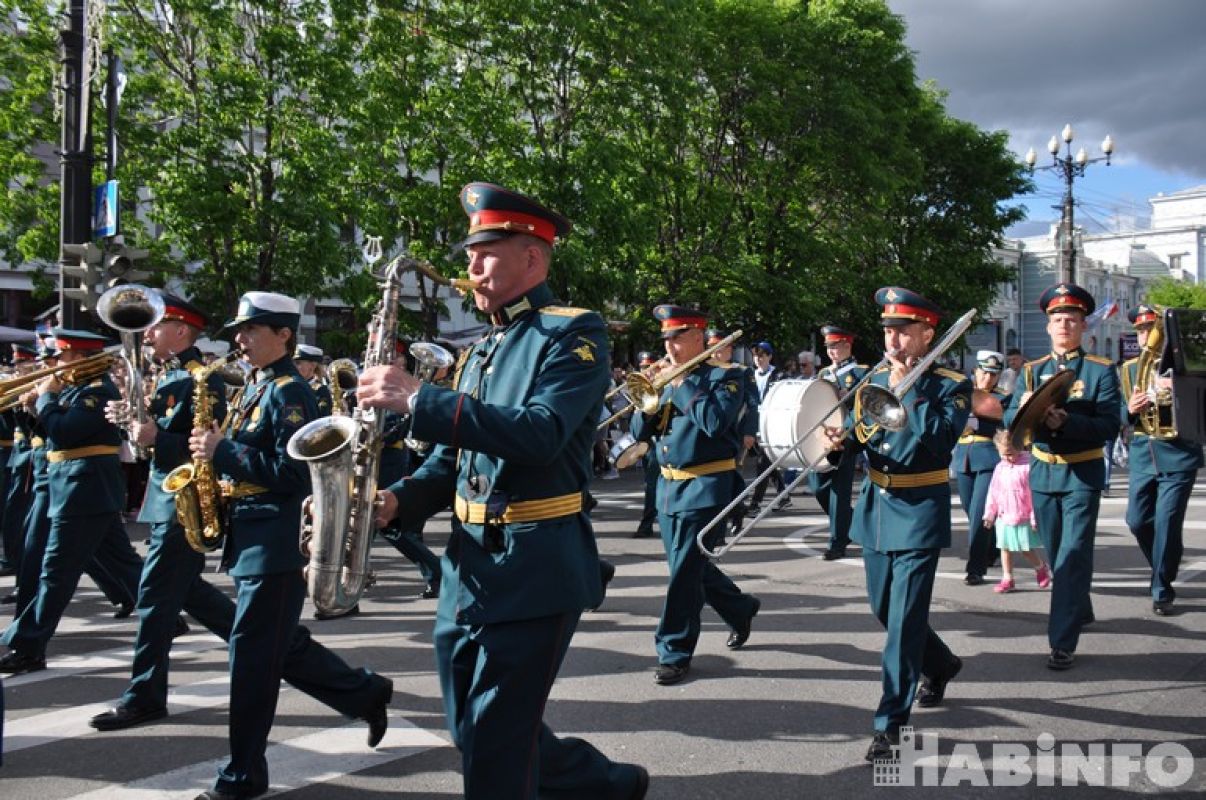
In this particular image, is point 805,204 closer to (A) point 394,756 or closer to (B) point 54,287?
(B) point 54,287

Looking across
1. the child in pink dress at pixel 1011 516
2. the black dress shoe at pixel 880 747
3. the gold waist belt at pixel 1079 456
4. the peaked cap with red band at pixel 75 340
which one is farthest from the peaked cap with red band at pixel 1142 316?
the peaked cap with red band at pixel 75 340

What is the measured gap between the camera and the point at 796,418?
783 centimetres

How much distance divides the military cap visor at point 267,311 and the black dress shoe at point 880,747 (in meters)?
3.17

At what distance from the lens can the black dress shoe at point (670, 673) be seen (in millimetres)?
6039

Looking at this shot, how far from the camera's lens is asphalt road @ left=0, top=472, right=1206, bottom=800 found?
4613 millimetres

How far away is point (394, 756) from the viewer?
4.90 m

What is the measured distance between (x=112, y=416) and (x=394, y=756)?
2259mm

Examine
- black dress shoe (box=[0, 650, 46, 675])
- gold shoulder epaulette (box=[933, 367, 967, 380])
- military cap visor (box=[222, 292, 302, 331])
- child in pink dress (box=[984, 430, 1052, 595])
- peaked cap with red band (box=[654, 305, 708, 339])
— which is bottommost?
black dress shoe (box=[0, 650, 46, 675])

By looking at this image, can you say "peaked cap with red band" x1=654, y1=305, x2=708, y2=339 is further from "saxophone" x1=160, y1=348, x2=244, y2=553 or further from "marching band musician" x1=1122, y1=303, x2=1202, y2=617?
"saxophone" x1=160, y1=348, x2=244, y2=553

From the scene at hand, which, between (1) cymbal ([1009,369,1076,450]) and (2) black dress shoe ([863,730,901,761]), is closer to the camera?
(2) black dress shoe ([863,730,901,761])

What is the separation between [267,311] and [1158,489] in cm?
639

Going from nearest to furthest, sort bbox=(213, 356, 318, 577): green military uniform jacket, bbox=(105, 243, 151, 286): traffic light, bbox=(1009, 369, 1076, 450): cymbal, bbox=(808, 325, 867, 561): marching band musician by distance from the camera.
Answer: bbox=(213, 356, 318, 577): green military uniform jacket < bbox=(1009, 369, 1076, 450): cymbal < bbox=(105, 243, 151, 286): traffic light < bbox=(808, 325, 867, 561): marching band musician

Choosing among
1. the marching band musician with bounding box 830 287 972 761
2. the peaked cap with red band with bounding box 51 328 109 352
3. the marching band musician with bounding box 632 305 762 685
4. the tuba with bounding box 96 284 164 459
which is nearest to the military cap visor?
the tuba with bounding box 96 284 164 459
